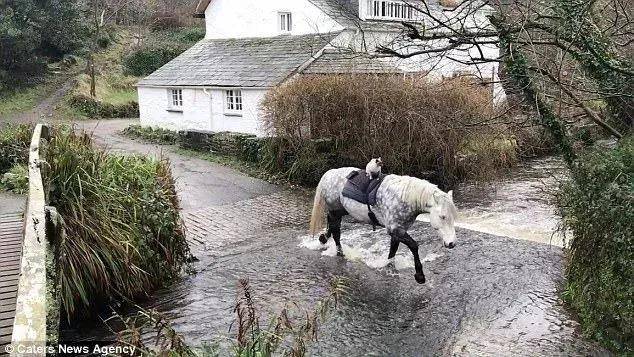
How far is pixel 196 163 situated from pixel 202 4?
1267 centimetres

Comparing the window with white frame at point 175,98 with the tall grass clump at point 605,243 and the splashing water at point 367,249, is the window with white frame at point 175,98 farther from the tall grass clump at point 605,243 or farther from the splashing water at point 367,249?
the tall grass clump at point 605,243

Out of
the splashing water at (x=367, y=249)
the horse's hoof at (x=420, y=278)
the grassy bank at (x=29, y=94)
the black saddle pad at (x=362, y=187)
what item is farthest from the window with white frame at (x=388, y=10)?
the grassy bank at (x=29, y=94)

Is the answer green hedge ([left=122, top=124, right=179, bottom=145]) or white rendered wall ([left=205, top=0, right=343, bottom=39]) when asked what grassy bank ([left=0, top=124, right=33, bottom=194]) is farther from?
white rendered wall ([left=205, top=0, right=343, bottom=39])

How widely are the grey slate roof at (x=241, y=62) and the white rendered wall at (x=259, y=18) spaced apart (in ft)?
1.56

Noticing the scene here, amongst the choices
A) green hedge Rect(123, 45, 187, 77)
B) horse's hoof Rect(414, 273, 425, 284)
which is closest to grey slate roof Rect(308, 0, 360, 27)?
horse's hoof Rect(414, 273, 425, 284)

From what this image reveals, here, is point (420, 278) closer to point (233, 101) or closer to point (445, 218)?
point (445, 218)

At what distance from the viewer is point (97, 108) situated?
32938 mm

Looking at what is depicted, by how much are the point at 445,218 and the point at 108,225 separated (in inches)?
204

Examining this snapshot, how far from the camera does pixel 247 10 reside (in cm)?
2719

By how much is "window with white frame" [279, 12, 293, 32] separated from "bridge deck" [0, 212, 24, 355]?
1840 centimetres

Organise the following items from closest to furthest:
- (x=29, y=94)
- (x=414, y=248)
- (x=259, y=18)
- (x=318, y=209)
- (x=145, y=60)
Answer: (x=414, y=248)
(x=318, y=209)
(x=259, y=18)
(x=29, y=94)
(x=145, y=60)

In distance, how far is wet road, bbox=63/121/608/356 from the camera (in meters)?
7.34

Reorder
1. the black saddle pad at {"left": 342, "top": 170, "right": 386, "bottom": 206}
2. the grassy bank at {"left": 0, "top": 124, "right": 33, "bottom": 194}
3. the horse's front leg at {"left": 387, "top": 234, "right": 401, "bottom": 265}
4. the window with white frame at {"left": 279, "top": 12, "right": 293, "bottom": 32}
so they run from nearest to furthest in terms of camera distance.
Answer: the horse's front leg at {"left": 387, "top": 234, "right": 401, "bottom": 265}
the black saddle pad at {"left": 342, "top": 170, "right": 386, "bottom": 206}
the grassy bank at {"left": 0, "top": 124, "right": 33, "bottom": 194}
the window with white frame at {"left": 279, "top": 12, "right": 293, "bottom": 32}

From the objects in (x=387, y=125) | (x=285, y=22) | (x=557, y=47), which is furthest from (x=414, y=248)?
(x=285, y=22)
